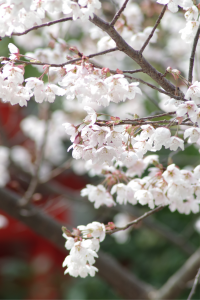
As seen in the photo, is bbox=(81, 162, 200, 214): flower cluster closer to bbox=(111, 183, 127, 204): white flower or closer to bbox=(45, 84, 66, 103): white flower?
bbox=(111, 183, 127, 204): white flower

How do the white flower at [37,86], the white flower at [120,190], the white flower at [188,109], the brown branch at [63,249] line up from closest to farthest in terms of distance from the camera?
1. the white flower at [188,109]
2. the white flower at [37,86]
3. the white flower at [120,190]
4. the brown branch at [63,249]

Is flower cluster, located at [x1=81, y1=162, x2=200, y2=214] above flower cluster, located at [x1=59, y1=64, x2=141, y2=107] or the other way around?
the other way around

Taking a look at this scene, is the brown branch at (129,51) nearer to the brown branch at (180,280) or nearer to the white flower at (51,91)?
the white flower at (51,91)

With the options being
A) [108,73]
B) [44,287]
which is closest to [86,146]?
[108,73]

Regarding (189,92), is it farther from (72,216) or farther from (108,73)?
(72,216)

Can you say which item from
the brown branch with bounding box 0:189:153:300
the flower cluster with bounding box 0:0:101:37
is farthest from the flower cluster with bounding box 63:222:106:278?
the brown branch with bounding box 0:189:153:300

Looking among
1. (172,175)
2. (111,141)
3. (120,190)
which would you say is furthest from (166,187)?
(111,141)

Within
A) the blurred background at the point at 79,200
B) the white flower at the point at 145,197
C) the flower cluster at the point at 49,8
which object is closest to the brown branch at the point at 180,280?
the blurred background at the point at 79,200
